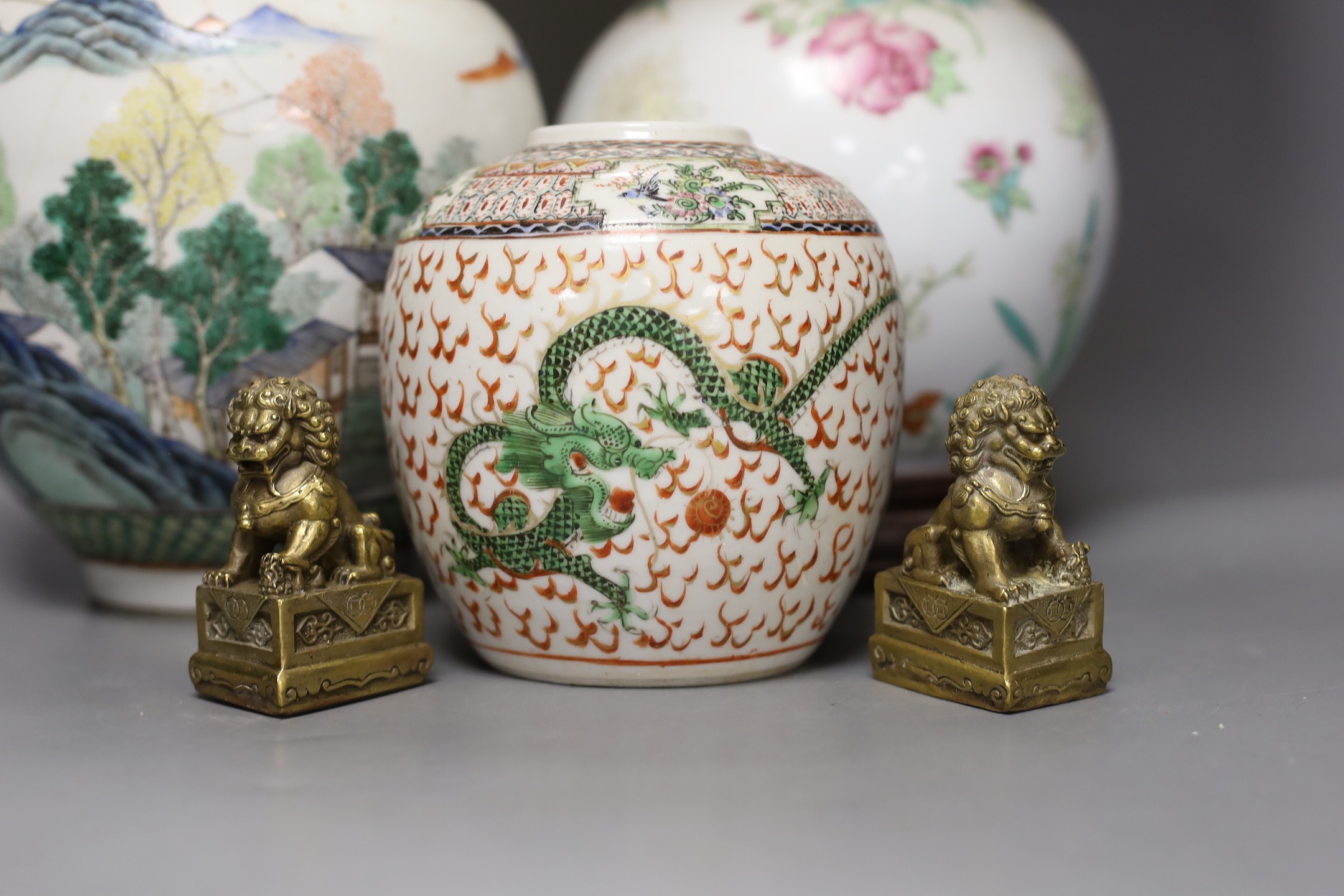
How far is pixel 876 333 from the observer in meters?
1.99

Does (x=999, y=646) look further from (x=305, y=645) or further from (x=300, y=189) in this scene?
(x=300, y=189)

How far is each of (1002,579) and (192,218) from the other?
47.4 inches

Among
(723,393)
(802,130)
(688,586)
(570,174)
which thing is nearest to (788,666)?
(688,586)

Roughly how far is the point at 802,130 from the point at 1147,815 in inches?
48.8

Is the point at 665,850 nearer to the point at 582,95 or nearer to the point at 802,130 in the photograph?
the point at 802,130

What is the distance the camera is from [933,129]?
95.7 inches

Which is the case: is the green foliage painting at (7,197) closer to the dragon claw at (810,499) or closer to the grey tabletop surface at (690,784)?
the grey tabletop surface at (690,784)

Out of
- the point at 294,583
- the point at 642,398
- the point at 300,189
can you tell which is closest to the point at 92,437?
the point at 300,189

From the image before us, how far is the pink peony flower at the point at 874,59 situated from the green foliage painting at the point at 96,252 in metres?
1.04

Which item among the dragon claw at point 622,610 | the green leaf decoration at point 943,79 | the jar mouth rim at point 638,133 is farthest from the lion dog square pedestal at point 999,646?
the green leaf decoration at point 943,79

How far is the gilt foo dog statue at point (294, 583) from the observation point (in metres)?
1.87

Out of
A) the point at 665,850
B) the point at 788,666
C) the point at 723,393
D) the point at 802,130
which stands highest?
the point at 802,130

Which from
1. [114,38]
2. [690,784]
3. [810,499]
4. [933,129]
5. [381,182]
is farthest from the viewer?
[933,129]

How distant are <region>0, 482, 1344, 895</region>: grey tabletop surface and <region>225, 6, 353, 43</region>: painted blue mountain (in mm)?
863
